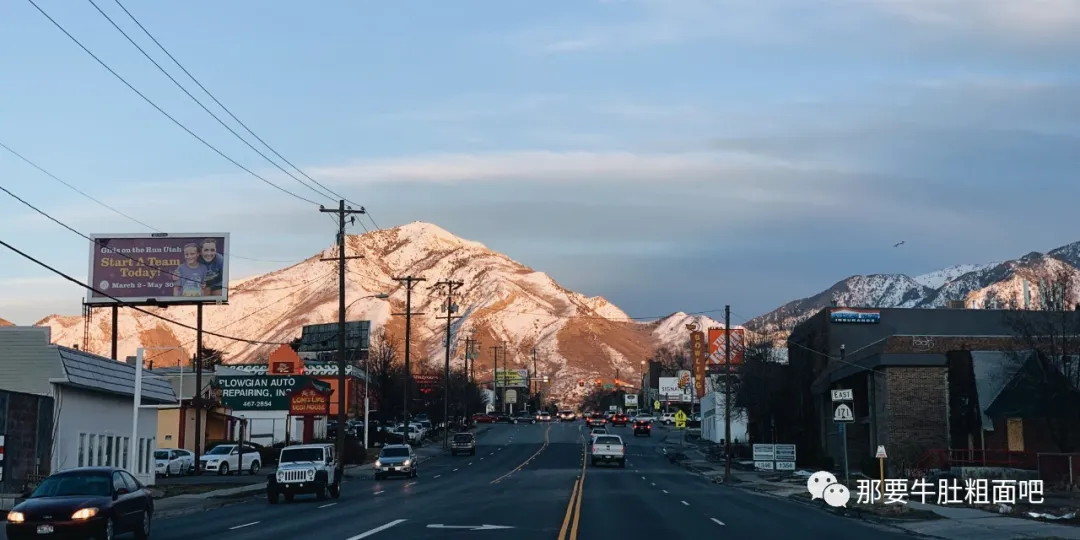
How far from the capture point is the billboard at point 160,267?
68.4 m

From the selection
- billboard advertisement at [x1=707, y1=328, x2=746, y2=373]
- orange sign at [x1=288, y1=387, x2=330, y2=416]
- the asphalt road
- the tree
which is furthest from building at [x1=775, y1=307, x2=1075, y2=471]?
billboard advertisement at [x1=707, y1=328, x2=746, y2=373]

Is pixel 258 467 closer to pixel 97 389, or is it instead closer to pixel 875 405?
pixel 97 389

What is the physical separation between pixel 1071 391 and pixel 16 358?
141ft

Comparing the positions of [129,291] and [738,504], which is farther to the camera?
[129,291]

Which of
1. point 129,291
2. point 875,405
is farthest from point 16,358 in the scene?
point 875,405

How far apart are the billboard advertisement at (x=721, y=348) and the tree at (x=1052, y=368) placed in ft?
129

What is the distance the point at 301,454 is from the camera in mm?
38969

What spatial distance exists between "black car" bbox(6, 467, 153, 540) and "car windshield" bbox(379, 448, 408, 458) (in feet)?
107

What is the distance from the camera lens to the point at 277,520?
96.6ft

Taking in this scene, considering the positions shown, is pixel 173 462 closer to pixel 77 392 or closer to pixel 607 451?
pixel 77 392

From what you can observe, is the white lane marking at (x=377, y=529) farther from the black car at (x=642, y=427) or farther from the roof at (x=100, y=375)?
the black car at (x=642, y=427)

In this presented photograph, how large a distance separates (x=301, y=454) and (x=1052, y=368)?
32.5 m

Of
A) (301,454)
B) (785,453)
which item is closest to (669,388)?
A: (785,453)

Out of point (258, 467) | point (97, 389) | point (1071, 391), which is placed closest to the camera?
Result: point (97, 389)
